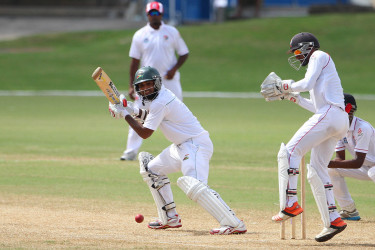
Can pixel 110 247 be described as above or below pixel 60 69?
above

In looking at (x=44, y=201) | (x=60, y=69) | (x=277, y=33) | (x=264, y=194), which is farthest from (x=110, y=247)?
(x=277, y=33)

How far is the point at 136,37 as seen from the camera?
13.4 m

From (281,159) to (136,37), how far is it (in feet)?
21.1

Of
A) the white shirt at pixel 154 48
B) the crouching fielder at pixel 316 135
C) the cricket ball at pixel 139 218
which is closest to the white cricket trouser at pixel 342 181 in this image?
the crouching fielder at pixel 316 135

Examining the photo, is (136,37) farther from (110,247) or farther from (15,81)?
(15,81)

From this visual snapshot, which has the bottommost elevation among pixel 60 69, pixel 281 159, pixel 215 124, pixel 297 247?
pixel 60 69

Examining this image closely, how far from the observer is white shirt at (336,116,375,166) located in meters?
8.66

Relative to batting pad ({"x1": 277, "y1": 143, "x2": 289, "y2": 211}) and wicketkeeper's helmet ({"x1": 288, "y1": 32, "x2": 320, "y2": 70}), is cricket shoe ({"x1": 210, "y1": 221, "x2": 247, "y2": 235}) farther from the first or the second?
wicketkeeper's helmet ({"x1": 288, "y1": 32, "x2": 320, "y2": 70})

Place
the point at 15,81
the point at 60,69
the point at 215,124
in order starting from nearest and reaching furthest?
1. the point at 215,124
2. the point at 15,81
3. the point at 60,69

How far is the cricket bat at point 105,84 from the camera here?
26.2ft

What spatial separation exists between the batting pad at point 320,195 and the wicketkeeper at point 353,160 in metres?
1.25

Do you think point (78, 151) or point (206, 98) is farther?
point (206, 98)

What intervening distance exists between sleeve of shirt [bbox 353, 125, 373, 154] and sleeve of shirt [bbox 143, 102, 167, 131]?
2130 millimetres

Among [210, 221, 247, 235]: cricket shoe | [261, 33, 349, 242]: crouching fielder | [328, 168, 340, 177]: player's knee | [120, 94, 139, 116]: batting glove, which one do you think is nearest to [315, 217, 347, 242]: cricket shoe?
[261, 33, 349, 242]: crouching fielder
